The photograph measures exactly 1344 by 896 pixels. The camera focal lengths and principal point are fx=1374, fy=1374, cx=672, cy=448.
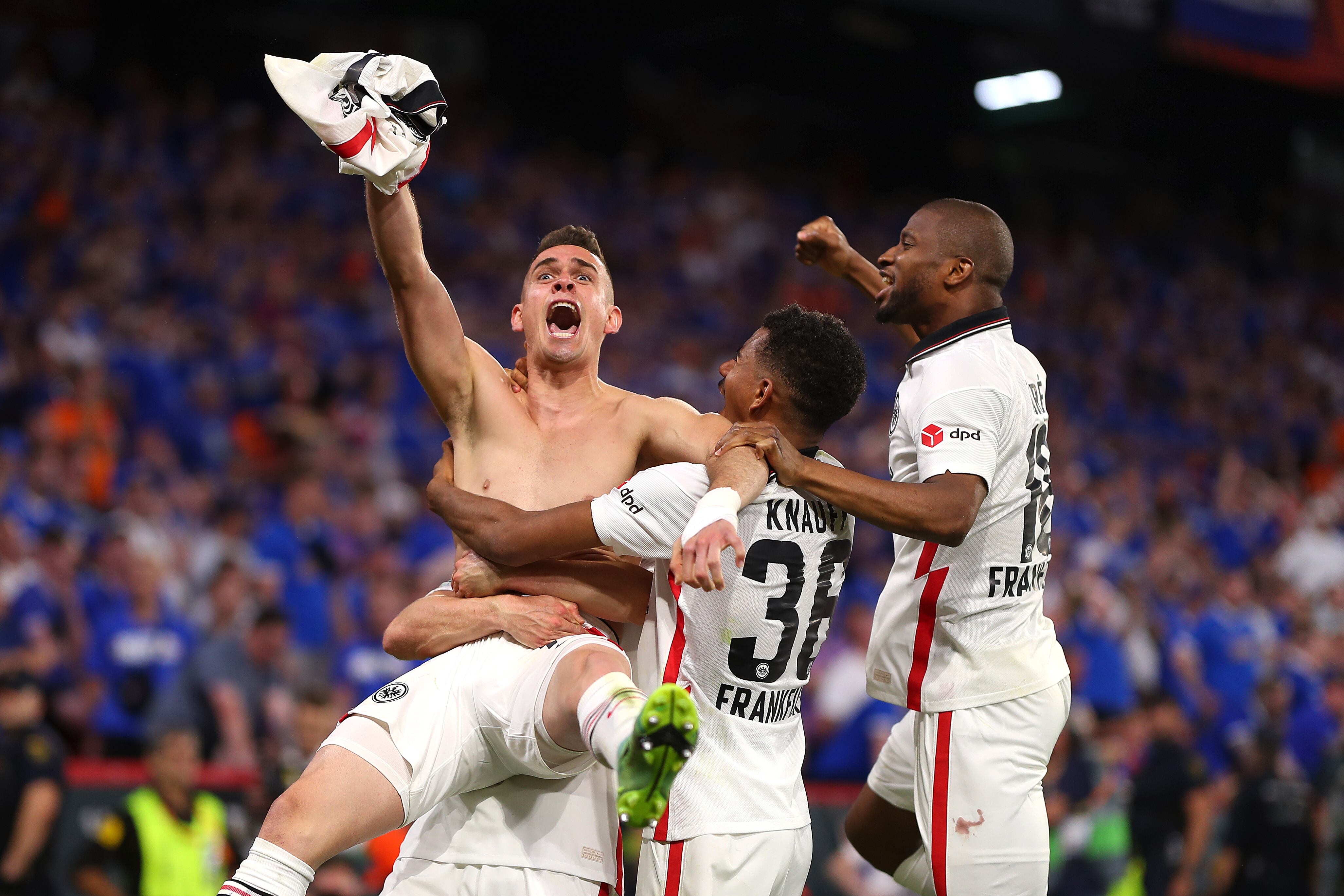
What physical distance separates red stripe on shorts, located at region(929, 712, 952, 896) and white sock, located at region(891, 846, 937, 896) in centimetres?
63

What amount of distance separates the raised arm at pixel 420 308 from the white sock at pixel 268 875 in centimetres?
143

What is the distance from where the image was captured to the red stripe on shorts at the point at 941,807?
4004 millimetres

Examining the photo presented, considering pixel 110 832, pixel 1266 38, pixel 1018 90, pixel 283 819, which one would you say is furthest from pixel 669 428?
pixel 1018 90

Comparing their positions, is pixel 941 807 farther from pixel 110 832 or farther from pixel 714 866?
pixel 110 832

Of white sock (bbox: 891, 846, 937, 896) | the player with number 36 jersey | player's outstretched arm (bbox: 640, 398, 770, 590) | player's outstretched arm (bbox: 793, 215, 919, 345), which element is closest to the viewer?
player's outstretched arm (bbox: 640, 398, 770, 590)

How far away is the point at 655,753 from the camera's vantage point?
10.6 feet

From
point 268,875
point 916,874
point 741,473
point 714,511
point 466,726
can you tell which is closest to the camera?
point 714,511

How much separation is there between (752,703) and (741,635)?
8.0 inches

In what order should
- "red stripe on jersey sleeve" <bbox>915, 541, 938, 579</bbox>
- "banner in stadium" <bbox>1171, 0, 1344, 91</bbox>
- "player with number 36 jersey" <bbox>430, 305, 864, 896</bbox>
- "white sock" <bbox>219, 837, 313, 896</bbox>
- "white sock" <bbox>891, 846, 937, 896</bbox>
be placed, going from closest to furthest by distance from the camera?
"white sock" <bbox>219, 837, 313, 896</bbox>
"player with number 36 jersey" <bbox>430, 305, 864, 896</bbox>
"red stripe on jersey sleeve" <bbox>915, 541, 938, 579</bbox>
"white sock" <bbox>891, 846, 937, 896</bbox>
"banner in stadium" <bbox>1171, 0, 1344, 91</bbox>

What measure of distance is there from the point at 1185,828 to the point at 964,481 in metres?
7.38

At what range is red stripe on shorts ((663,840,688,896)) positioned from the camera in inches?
148

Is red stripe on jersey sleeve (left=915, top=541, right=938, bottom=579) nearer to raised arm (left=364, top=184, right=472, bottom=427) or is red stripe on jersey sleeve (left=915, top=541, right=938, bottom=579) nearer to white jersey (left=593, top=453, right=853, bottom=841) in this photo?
white jersey (left=593, top=453, right=853, bottom=841)

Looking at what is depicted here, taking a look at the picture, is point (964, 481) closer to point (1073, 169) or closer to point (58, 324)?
point (58, 324)

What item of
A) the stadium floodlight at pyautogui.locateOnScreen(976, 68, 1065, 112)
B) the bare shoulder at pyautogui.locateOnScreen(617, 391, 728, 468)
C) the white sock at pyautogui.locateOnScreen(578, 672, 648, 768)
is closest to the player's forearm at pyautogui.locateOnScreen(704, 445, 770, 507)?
the bare shoulder at pyautogui.locateOnScreen(617, 391, 728, 468)
